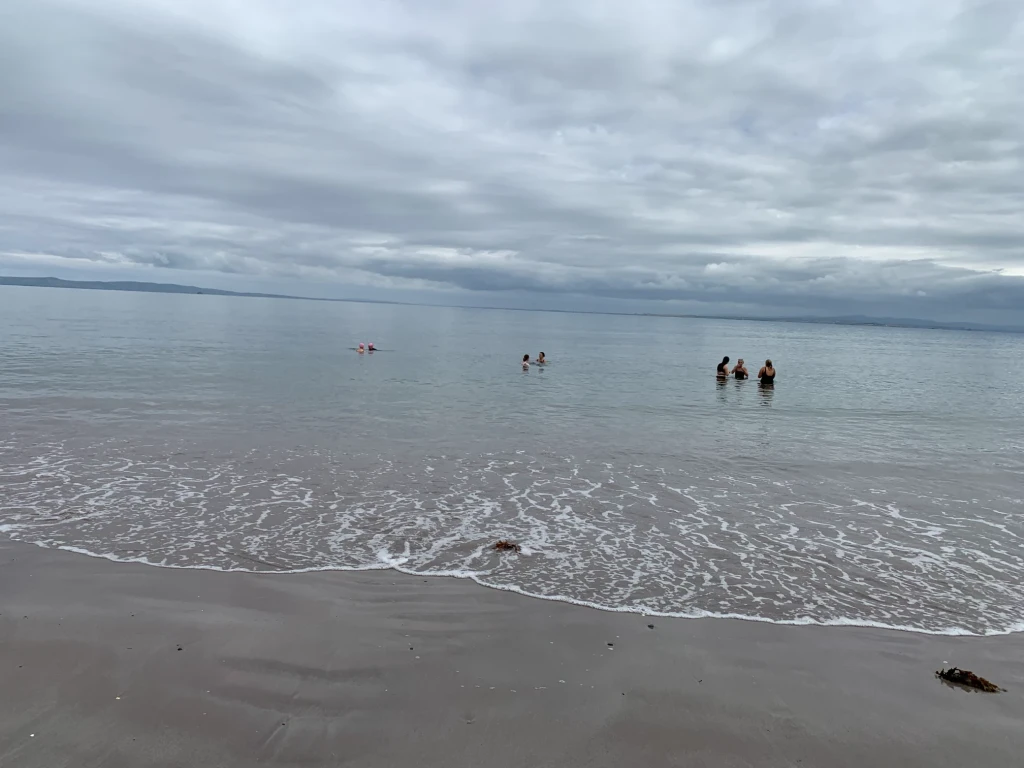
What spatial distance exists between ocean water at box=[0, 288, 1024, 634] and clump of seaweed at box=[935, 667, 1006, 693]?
1262mm

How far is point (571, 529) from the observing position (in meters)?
11.3

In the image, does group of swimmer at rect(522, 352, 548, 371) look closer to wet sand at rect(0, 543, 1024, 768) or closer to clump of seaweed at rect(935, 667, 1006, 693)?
wet sand at rect(0, 543, 1024, 768)

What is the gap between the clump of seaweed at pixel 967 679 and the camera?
21.5 feet

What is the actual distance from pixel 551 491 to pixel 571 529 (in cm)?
238

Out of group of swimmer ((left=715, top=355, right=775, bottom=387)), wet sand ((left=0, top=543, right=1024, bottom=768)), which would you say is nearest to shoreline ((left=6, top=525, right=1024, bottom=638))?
wet sand ((left=0, top=543, right=1024, bottom=768))

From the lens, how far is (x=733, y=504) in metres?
13.0

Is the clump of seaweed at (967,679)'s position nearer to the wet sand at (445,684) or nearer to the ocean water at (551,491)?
the wet sand at (445,684)

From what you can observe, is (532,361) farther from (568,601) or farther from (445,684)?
(445,684)

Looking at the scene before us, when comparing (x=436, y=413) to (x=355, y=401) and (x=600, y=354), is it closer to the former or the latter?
(x=355, y=401)

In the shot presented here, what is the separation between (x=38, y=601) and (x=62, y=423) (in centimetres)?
1269

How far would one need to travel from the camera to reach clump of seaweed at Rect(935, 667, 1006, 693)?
6.54m

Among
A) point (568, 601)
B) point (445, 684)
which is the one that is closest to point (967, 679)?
point (568, 601)

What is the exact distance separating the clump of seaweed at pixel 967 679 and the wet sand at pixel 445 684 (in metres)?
0.16

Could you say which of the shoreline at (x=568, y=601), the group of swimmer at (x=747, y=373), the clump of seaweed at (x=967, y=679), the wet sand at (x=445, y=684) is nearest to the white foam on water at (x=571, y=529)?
the shoreline at (x=568, y=601)
